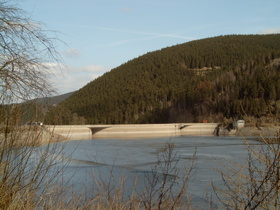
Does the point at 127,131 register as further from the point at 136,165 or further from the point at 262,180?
the point at 262,180

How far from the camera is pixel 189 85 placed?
123 m

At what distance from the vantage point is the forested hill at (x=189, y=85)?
9312 centimetres

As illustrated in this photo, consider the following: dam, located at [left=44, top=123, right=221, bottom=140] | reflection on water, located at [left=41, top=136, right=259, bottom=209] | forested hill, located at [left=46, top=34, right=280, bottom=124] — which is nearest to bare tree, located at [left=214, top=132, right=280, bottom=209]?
reflection on water, located at [left=41, top=136, right=259, bottom=209]

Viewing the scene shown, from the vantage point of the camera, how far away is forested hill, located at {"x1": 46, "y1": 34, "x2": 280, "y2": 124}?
93.1 metres

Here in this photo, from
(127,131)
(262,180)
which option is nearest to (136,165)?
(262,180)

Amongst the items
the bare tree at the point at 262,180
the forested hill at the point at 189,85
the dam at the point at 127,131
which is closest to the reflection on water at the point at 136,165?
the bare tree at the point at 262,180

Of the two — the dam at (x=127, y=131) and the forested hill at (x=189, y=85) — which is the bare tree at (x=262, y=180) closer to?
the forested hill at (x=189, y=85)

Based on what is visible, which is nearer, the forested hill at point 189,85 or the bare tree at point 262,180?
the bare tree at point 262,180

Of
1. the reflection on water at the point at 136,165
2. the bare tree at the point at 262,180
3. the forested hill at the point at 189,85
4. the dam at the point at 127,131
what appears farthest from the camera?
the forested hill at the point at 189,85

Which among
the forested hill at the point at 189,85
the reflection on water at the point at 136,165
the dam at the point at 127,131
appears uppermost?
the forested hill at the point at 189,85

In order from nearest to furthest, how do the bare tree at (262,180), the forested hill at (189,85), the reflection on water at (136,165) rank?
the bare tree at (262,180) → the reflection on water at (136,165) → the forested hill at (189,85)

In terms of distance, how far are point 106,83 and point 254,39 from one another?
7016 centimetres

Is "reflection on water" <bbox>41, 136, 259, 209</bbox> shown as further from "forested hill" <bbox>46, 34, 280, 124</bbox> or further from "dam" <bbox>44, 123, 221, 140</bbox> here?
"forested hill" <bbox>46, 34, 280, 124</bbox>

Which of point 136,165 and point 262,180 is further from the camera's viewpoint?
point 136,165
